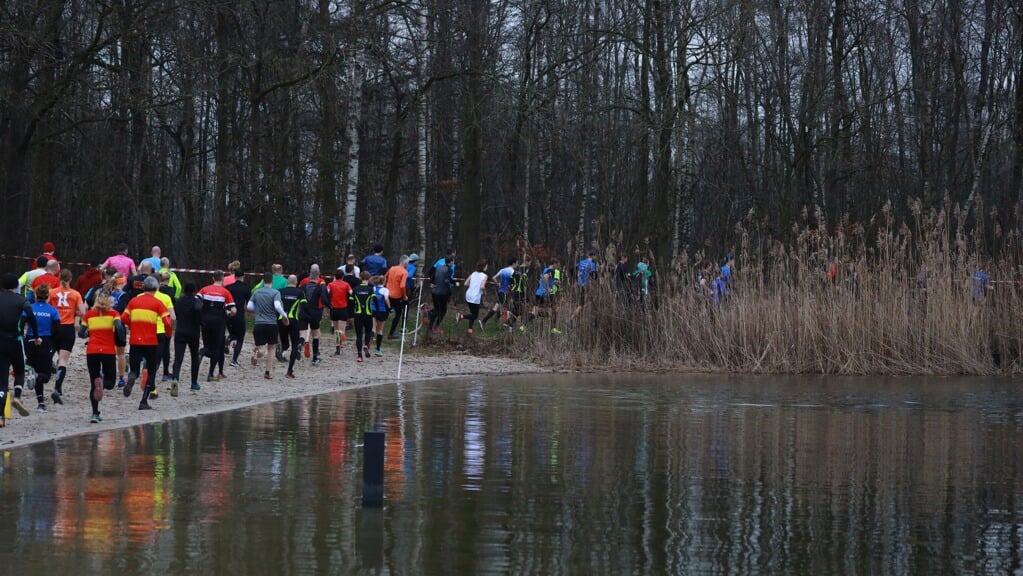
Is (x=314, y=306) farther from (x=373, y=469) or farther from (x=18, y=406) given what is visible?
(x=373, y=469)

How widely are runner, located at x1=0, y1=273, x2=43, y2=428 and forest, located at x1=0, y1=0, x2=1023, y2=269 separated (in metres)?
12.2

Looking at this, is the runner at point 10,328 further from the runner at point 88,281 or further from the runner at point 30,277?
the runner at point 88,281

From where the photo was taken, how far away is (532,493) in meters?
10.3

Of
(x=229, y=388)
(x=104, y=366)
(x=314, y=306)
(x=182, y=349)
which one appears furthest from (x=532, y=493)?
(x=314, y=306)

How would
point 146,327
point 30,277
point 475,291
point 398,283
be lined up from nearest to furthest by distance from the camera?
point 146,327 → point 30,277 → point 398,283 → point 475,291

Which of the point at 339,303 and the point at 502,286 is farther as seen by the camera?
the point at 502,286

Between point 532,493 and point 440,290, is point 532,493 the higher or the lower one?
the lower one

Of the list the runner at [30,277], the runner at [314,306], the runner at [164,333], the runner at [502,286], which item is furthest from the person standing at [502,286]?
the runner at [30,277]

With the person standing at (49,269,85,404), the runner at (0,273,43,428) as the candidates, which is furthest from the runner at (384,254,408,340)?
the runner at (0,273,43,428)

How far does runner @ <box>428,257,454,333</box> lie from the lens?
28156mm

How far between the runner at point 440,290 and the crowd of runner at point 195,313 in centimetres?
2

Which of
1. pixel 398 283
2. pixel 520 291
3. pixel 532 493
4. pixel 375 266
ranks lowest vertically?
pixel 532 493

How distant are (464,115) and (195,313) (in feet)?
63.8

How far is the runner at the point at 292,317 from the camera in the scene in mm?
22312
